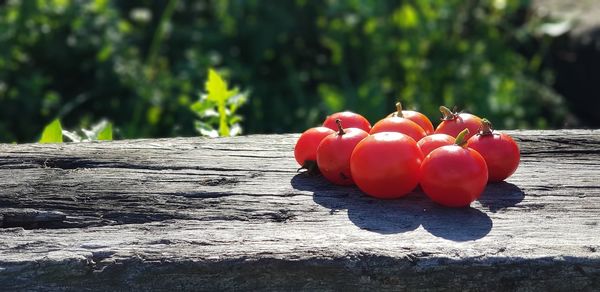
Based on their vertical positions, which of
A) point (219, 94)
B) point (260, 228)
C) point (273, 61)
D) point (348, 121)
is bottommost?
point (260, 228)

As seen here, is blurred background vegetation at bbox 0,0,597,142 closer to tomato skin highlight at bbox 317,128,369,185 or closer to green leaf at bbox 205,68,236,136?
green leaf at bbox 205,68,236,136

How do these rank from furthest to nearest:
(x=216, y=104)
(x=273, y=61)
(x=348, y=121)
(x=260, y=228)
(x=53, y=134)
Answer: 1. (x=273, y=61)
2. (x=216, y=104)
3. (x=53, y=134)
4. (x=348, y=121)
5. (x=260, y=228)

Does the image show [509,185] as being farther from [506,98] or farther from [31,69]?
[31,69]

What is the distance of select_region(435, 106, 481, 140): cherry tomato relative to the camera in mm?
2393

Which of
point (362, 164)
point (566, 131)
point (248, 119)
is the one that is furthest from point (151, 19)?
point (362, 164)

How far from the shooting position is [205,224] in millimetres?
2047

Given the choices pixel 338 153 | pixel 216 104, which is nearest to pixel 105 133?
pixel 216 104

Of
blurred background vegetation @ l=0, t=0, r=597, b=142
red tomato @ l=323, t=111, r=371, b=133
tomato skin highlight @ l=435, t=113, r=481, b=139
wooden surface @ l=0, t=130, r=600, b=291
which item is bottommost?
wooden surface @ l=0, t=130, r=600, b=291

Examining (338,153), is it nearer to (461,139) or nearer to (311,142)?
(311,142)

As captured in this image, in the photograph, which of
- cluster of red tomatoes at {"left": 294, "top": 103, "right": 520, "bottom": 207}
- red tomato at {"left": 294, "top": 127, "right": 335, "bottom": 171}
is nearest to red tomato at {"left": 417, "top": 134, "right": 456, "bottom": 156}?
cluster of red tomatoes at {"left": 294, "top": 103, "right": 520, "bottom": 207}

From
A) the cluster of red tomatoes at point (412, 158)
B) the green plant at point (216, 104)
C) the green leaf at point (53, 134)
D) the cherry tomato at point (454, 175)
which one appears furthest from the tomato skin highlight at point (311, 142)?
the green leaf at point (53, 134)

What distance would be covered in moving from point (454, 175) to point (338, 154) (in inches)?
12.0

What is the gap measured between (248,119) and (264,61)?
1.49 ft

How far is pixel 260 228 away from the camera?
6.66ft
